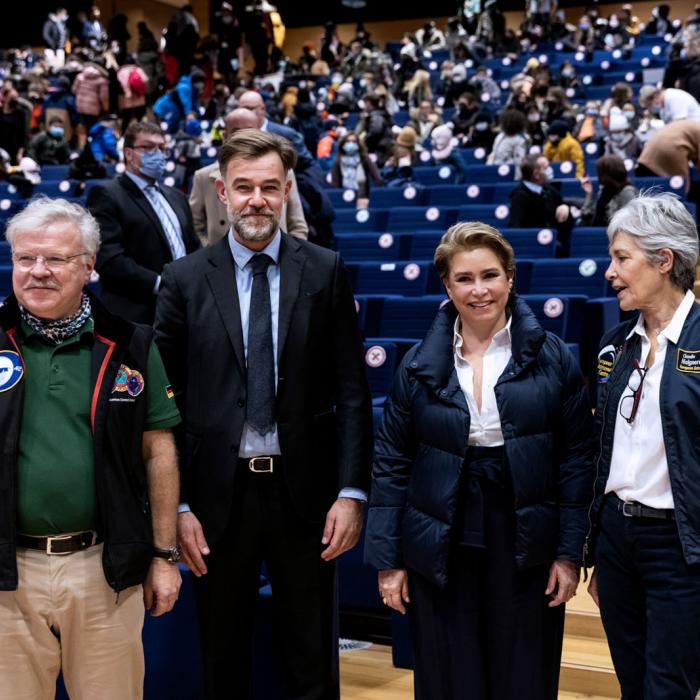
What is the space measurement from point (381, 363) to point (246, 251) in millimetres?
2362

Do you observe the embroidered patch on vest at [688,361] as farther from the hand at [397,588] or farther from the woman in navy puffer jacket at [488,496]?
the hand at [397,588]

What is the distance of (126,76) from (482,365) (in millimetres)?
11818

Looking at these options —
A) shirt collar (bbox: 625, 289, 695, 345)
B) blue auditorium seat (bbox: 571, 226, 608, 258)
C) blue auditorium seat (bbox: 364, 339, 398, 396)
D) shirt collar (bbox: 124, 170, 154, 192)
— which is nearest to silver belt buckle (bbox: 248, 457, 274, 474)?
shirt collar (bbox: 625, 289, 695, 345)

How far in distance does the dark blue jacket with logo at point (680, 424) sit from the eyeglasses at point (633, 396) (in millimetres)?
19

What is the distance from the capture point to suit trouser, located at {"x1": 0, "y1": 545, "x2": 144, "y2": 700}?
6.91 feet

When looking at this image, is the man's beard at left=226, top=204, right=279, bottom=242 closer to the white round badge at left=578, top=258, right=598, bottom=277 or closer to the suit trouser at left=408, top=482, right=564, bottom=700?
the suit trouser at left=408, top=482, right=564, bottom=700

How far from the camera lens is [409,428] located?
2387mm

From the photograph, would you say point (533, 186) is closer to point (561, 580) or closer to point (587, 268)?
point (587, 268)

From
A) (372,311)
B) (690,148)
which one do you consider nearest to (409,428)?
(372,311)

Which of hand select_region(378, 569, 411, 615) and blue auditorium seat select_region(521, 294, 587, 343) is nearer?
hand select_region(378, 569, 411, 615)

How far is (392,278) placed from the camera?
6.43 m

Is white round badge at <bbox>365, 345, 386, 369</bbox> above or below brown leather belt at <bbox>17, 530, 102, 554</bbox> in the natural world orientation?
below

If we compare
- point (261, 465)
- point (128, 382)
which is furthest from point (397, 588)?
point (128, 382)

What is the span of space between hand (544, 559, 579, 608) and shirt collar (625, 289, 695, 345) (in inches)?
19.8
